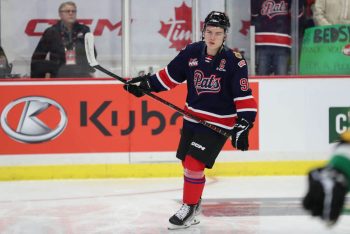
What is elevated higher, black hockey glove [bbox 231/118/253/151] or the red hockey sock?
black hockey glove [bbox 231/118/253/151]

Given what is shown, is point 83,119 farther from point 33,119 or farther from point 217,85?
point 217,85

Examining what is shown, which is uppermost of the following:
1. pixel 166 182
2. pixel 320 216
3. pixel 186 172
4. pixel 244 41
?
pixel 244 41

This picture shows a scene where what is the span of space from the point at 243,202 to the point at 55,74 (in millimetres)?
1837

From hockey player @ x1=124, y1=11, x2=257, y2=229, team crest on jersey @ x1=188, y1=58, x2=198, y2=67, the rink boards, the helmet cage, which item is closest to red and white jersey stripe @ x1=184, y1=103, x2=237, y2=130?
hockey player @ x1=124, y1=11, x2=257, y2=229

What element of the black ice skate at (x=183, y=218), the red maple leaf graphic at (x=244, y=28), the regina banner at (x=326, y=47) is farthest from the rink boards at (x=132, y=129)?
the black ice skate at (x=183, y=218)

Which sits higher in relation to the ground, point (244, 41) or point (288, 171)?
point (244, 41)

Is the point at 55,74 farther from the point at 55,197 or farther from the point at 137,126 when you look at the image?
the point at 55,197

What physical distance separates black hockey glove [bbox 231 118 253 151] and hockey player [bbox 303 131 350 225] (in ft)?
5.73

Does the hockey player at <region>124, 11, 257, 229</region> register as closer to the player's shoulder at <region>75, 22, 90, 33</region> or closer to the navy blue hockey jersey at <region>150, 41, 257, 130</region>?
the navy blue hockey jersey at <region>150, 41, 257, 130</region>

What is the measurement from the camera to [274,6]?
17.4 feet

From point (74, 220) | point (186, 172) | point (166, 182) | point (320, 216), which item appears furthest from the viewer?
point (166, 182)

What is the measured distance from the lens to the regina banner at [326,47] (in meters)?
5.29

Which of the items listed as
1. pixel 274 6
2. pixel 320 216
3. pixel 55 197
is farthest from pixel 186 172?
pixel 274 6

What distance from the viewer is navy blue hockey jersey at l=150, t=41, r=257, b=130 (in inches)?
123
